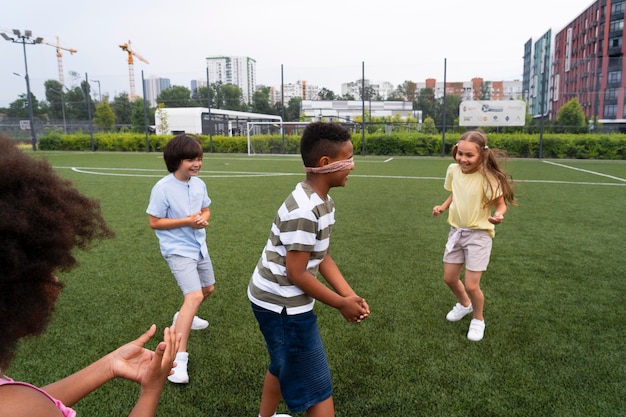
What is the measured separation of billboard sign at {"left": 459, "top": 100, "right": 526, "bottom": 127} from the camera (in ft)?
84.7

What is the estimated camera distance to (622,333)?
4027 millimetres

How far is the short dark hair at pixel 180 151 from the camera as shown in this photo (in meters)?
3.56

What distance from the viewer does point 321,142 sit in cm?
237

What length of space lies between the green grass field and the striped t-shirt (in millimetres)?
1021

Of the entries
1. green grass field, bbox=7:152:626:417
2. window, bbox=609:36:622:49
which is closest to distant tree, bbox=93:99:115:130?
green grass field, bbox=7:152:626:417

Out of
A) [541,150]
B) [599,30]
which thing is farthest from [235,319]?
[599,30]

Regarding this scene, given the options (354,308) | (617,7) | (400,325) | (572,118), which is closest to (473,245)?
(400,325)

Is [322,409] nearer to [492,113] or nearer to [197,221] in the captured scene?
[197,221]

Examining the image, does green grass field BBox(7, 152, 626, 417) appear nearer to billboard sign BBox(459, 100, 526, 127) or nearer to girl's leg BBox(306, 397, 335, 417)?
girl's leg BBox(306, 397, 335, 417)

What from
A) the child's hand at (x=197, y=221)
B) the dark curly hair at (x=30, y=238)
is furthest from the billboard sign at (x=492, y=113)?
the dark curly hair at (x=30, y=238)

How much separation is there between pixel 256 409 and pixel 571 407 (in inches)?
78.5

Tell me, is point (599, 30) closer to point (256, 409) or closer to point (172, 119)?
point (172, 119)

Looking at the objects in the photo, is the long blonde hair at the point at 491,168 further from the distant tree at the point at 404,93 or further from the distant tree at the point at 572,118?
the distant tree at the point at 404,93

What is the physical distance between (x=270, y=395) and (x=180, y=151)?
191 centimetres
